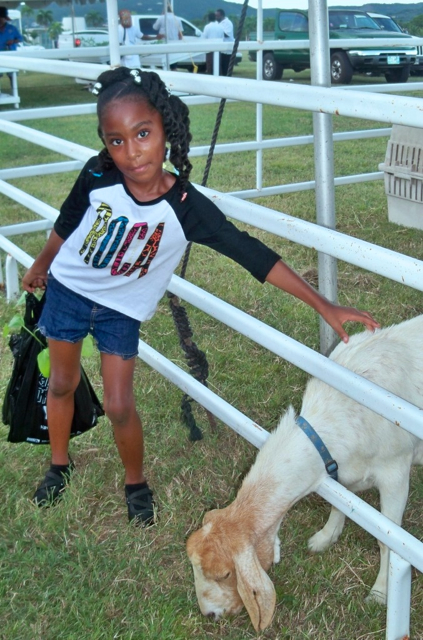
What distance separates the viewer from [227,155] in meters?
9.21

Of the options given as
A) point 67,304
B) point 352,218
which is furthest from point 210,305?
point 352,218

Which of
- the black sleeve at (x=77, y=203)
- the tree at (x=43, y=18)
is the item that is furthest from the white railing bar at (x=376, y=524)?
the tree at (x=43, y=18)

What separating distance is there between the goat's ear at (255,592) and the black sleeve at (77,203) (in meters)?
1.17

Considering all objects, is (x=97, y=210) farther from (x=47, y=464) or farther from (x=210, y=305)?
(x=47, y=464)

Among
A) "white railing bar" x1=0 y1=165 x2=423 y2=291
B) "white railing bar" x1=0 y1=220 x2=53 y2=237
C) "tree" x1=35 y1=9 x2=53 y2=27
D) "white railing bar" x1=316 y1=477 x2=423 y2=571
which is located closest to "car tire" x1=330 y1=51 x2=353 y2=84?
"white railing bar" x1=0 y1=220 x2=53 y2=237

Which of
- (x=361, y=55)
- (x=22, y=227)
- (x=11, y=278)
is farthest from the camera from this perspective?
(x=361, y=55)

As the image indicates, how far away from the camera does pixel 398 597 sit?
2084mm

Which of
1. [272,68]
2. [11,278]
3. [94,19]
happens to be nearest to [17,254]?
[11,278]

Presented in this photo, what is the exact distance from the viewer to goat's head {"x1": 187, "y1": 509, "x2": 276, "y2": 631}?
2.04 meters

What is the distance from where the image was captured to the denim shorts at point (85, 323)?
2.54 meters

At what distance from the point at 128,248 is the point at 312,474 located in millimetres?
874

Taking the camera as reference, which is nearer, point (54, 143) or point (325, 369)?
point (325, 369)

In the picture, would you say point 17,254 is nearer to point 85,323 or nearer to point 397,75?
point 85,323

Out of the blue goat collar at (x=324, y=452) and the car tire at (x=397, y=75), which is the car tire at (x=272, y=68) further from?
the blue goat collar at (x=324, y=452)
